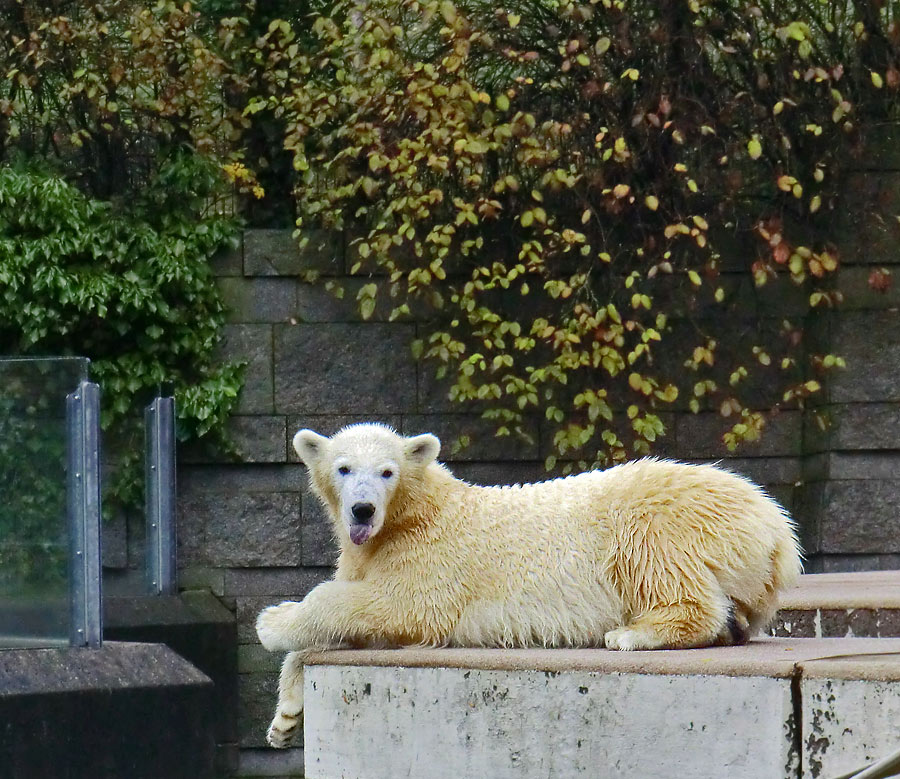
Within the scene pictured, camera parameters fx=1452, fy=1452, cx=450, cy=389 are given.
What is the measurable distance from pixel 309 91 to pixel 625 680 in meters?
4.06

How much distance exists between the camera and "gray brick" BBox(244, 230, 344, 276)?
22.0 feet

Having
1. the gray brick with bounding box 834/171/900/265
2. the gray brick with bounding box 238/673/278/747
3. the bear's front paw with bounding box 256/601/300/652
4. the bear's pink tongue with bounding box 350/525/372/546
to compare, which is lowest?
the gray brick with bounding box 238/673/278/747

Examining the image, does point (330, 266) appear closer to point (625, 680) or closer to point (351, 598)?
point (351, 598)

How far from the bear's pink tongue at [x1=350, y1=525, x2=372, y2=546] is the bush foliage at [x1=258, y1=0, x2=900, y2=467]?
255cm

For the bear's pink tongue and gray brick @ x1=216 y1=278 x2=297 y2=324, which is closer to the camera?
the bear's pink tongue

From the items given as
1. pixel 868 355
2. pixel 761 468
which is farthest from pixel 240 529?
pixel 868 355

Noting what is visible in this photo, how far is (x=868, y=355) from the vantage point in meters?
6.54

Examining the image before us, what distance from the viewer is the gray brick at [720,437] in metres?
6.63

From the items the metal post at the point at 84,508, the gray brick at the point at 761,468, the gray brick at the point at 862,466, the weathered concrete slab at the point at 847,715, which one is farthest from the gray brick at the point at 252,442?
the weathered concrete slab at the point at 847,715

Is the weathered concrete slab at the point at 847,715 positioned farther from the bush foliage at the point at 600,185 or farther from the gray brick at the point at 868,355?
the gray brick at the point at 868,355

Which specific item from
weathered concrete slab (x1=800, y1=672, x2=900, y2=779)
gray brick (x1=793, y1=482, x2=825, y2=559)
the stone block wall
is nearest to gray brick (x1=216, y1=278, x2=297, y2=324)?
the stone block wall

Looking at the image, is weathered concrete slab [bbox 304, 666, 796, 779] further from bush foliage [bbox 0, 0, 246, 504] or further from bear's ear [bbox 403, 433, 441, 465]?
bush foliage [bbox 0, 0, 246, 504]

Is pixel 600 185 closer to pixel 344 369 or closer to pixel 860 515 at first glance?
pixel 344 369

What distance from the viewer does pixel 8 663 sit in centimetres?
488
